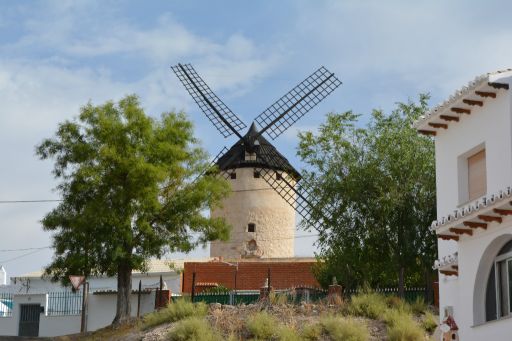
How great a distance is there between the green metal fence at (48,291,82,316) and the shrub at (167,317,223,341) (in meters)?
13.5

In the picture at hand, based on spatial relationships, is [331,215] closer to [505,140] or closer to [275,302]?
[275,302]

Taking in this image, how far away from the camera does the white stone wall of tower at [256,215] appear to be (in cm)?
5112

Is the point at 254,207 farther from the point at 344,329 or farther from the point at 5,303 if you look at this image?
the point at 344,329

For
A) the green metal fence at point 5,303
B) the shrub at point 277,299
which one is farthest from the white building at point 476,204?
the green metal fence at point 5,303

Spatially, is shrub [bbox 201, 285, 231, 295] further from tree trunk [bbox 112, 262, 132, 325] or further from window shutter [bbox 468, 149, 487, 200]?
window shutter [bbox 468, 149, 487, 200]

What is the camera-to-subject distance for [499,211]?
845 inches

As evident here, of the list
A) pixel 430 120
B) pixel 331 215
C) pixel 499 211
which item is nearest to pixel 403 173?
pixel 331 215

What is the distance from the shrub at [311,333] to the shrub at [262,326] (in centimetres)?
92

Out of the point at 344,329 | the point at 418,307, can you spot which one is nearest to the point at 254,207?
the point at 418,307

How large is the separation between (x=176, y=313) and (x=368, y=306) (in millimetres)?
6218

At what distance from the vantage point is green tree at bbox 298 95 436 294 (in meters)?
37.6

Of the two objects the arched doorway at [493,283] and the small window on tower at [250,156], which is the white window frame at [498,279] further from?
the small window on tower at [250,156]

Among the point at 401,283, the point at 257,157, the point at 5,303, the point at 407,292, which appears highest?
the point at 257,157

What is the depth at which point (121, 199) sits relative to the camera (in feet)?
117
